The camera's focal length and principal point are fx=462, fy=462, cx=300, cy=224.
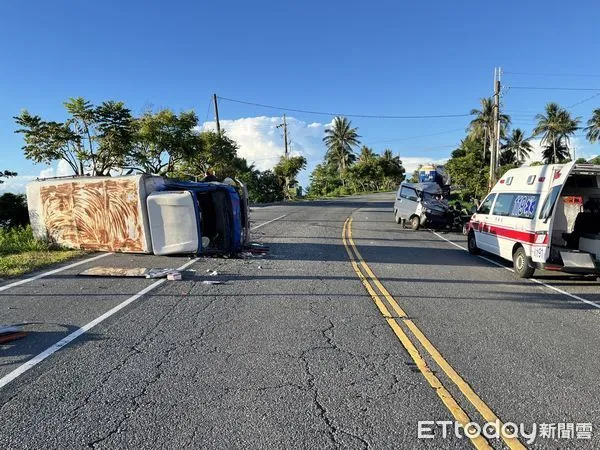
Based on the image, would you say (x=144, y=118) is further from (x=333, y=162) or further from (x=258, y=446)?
(x=333, y=162)

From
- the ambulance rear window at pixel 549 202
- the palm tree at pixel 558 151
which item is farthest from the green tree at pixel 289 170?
the palm tree at pixel 558 151

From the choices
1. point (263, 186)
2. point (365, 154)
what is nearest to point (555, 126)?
point (365, 154)

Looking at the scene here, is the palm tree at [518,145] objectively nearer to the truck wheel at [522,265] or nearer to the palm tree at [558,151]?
the palm tree at [558,151]

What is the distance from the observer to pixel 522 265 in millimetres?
9523

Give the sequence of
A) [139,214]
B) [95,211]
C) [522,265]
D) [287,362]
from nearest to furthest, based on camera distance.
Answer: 1. [287,362]
2. [522,265]
3. [139,214]
4. [95,211]

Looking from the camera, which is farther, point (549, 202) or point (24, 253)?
point (24, 253)

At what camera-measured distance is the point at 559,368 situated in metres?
4.73

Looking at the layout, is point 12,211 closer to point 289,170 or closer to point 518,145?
point 289,170

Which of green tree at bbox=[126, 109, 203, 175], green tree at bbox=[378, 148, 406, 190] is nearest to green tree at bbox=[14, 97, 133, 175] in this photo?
green tree at bbox=[126, 109, 203, 175]

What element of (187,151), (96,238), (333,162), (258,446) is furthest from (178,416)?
(333,162)

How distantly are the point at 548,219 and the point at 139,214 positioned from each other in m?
8.98

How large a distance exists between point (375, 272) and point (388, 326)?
12.9ft

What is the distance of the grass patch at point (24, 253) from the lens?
31.2 feet

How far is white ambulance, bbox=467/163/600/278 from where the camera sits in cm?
891
